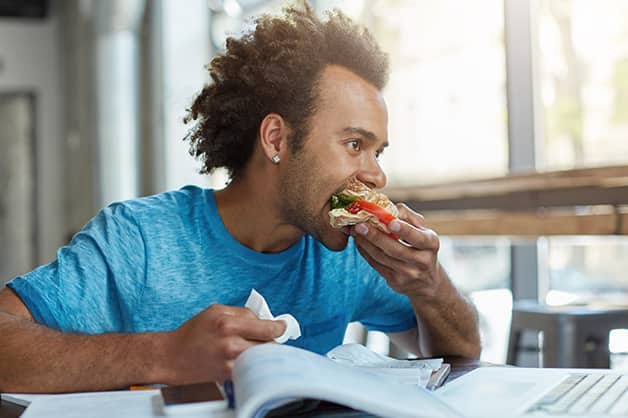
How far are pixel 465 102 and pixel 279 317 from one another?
8.92 ft

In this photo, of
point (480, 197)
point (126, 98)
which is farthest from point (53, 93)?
point (480, 197)

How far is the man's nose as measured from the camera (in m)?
1.72

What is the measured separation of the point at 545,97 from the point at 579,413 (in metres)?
2.63

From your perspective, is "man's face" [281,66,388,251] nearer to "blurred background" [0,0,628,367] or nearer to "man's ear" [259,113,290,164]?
"man's ear" [259,113,290,164]

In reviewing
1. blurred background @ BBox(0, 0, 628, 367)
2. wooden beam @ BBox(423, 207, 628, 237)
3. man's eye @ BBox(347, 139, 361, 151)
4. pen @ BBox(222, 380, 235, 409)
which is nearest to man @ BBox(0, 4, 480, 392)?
man's eye @ BBox(347, 139, 361, 151)

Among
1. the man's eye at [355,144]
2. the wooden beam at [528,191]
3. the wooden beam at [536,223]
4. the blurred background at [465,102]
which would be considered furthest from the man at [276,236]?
the wooden beam at [528,191]

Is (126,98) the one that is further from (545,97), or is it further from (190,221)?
(190,221)

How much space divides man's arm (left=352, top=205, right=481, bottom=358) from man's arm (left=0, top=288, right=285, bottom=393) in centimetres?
44

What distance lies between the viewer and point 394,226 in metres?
1.49

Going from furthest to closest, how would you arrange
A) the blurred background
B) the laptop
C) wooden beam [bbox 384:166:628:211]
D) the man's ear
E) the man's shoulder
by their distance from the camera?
the blurred background
wooden beam [bbox 384:166:628:211]
the man's ear
the man's shoulder
the laptop

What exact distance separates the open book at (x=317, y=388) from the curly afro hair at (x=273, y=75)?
89 centimetres

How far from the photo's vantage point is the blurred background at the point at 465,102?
3.18m

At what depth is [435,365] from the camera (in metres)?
1.28

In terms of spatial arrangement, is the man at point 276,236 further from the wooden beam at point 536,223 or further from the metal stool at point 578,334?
the wooden beam at point 536,223
